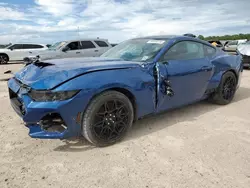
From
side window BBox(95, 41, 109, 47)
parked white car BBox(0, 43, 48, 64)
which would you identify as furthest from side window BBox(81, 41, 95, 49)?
parked white car BBox(0, 43, 48, 64)

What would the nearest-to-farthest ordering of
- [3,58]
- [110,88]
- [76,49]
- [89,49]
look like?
[110,88], [76,49], [89,49], [3,58]

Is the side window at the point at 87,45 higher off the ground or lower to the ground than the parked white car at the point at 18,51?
higher

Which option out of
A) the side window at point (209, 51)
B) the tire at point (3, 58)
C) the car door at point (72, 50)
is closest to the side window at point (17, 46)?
the tire at point (3, 58)

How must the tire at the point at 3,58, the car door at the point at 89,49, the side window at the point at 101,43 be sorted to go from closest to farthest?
the car door at the point at 89,49 < the side window at the point at 101,43 < the tire at the point at 3,58

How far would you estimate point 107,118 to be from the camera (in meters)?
2.92

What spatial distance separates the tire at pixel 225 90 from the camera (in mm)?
4590

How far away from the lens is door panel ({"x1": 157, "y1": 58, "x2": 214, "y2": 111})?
11.2ft

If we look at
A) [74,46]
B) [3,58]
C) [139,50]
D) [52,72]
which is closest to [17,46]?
[3,58]

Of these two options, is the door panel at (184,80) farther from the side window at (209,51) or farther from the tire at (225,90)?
the tire at (225,90)

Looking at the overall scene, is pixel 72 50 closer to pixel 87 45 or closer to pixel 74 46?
pixel 74 46

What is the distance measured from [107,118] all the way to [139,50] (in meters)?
1.41

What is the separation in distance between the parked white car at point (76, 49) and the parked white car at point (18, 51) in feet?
19.4

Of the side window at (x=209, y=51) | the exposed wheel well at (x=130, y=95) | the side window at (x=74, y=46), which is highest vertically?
the side window at (x=209, y=51)

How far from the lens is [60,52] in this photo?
10.4m
